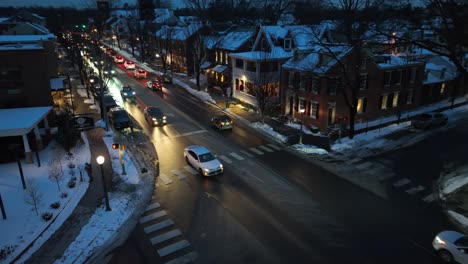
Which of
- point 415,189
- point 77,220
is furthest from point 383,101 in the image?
point 77,220

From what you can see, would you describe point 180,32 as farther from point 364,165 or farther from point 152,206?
point 152,206

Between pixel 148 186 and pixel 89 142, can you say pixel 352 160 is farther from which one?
pixel 89 142

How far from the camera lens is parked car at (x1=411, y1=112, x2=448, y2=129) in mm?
31969

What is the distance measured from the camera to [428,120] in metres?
32.1

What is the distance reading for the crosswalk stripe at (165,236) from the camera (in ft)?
52.9

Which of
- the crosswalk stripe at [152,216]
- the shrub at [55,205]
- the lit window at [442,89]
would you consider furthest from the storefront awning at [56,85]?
the lit window at [442,89]

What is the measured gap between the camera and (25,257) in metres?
15.1

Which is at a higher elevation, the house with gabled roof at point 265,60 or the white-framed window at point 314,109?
the house with gabled roof at point 265,60

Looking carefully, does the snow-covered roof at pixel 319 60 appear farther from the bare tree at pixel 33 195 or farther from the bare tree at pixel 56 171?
the bare tree at pixel 33 195

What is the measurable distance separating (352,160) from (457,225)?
909cm

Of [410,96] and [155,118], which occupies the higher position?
[410,96]

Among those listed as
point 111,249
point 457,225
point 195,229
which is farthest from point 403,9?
point 111,249

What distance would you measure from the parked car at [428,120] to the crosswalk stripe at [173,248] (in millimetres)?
26108

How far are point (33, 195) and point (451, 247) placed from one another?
2046 centimetres
